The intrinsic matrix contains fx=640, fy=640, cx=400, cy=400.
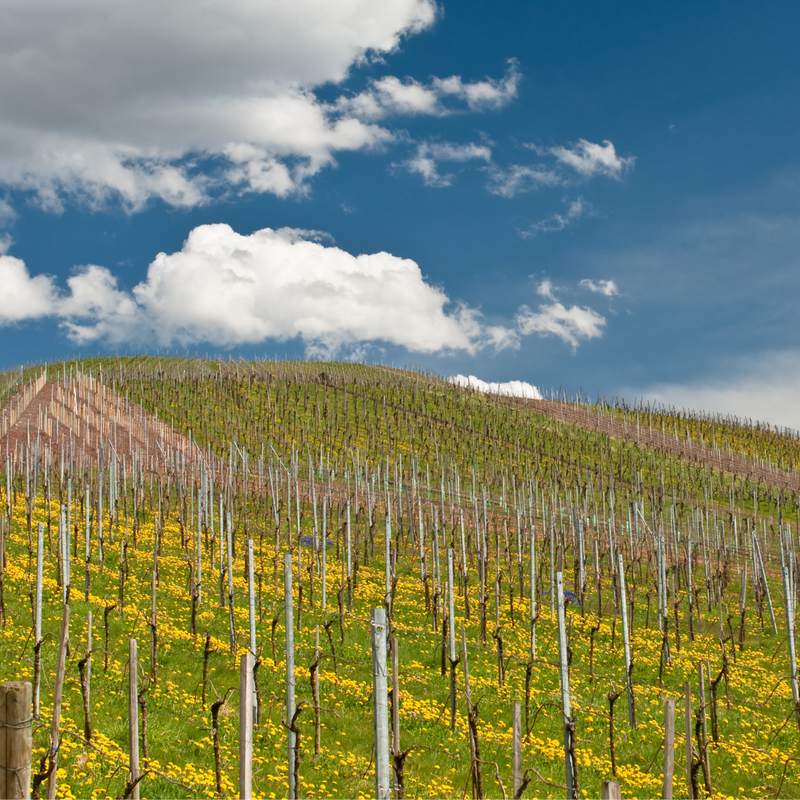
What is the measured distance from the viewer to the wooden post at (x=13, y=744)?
14.3 feet

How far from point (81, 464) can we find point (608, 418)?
228 ft

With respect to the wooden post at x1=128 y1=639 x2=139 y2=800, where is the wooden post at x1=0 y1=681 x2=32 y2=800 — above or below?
above

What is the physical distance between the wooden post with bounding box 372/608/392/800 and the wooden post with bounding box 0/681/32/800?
2851 mm

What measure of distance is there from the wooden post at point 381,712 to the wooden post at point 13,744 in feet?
9.35

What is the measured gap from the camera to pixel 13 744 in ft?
14.4

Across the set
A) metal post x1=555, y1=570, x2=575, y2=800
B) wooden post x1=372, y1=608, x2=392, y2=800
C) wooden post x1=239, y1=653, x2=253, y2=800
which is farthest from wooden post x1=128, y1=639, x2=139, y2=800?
metal post x1=555, y1=570, x2=575, y2=800

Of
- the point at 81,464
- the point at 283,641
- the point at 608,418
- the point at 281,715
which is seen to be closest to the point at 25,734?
the point at 281,715

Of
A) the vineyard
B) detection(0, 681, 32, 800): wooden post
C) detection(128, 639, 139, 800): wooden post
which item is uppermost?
detection(0, 681, 32, 800): wooden post

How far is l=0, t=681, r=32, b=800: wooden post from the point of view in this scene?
437cm

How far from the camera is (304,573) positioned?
2853 centimetres

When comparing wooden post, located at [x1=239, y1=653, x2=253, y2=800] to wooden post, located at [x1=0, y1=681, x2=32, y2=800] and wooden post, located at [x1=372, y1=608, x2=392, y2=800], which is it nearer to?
wooden post, located at [x1=372, y1=608, x2=392, y2=800]

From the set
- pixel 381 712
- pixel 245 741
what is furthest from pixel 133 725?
pixel 381 712

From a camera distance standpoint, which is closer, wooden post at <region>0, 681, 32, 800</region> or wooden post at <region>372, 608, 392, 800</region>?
wooden post at <region>0, 681, 32, 800</region>

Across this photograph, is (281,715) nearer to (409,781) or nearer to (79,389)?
(409,781)
